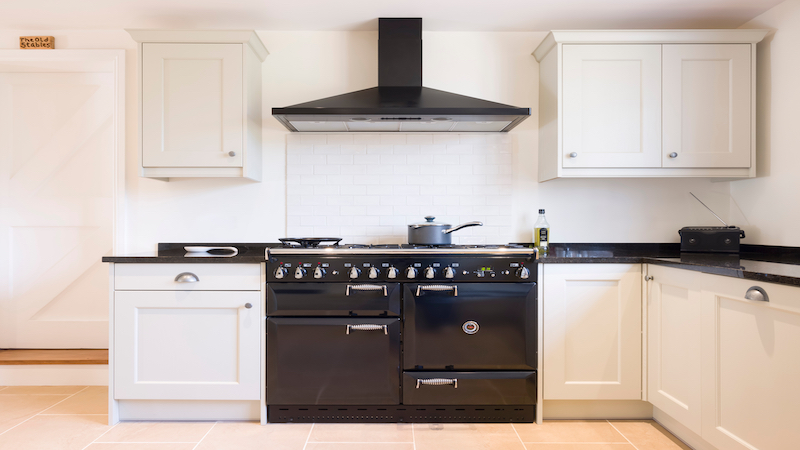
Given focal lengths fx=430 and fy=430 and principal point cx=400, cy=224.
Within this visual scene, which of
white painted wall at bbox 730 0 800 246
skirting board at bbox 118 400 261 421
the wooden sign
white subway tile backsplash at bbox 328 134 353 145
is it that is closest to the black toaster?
white painted wall at bbox 730 0 800 246

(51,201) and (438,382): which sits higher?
(51,201)

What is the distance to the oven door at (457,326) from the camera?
2.20 m

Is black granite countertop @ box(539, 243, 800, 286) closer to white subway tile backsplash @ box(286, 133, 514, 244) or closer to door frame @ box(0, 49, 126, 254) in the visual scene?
white subway tile backsplash @ box(286, 133, 514, 244)

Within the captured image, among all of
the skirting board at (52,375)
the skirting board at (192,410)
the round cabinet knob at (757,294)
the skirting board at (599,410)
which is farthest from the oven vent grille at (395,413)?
the skirting board at (52,375)

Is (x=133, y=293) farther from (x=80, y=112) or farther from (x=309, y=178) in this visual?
(x=80, y=112)

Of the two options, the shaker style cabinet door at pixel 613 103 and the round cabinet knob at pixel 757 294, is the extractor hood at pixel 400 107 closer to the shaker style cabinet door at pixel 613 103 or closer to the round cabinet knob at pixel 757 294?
the shaker style cabinet door at pixel 613 103

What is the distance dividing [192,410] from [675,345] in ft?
8.01

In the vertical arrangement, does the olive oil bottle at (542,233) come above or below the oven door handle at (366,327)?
above

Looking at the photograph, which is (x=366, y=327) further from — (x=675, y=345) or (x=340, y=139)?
(x=675, y=345)

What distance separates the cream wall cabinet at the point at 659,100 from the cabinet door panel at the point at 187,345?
80.5 inches

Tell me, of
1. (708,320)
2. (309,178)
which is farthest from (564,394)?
(309,178)

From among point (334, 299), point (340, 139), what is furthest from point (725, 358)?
point (340, 139)

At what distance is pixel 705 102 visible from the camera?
2.43 m

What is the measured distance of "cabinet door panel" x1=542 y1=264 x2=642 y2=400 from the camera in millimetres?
2234
